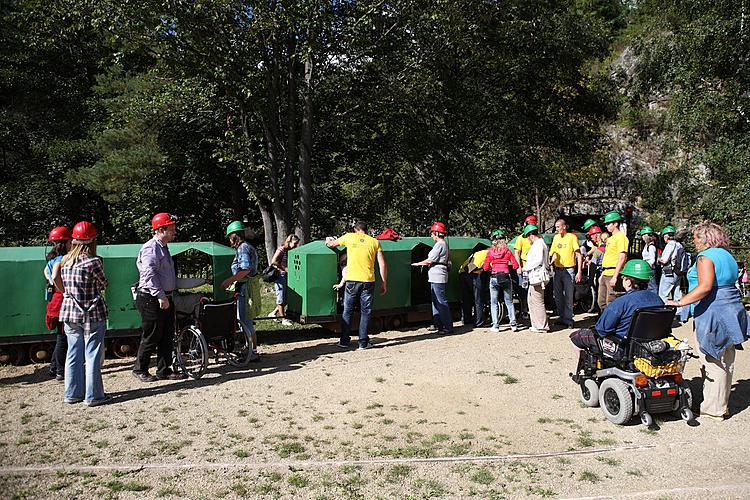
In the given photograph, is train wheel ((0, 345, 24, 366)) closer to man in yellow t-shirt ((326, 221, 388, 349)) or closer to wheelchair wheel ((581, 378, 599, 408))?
man in yellow t-shirt ((326, 221, 388, 349))

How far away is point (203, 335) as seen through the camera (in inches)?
286

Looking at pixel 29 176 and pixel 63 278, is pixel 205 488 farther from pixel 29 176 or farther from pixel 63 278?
pixel 29 176

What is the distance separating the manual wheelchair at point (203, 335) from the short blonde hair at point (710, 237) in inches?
189

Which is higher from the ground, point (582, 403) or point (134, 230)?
point (134, 230)

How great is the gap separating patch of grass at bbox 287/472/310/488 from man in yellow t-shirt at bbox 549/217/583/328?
6.48 metres

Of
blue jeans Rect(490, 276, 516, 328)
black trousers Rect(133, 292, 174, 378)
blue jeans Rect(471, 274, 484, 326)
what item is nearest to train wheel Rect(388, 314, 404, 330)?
blue jeans Rect(471, 274, 484, 326)

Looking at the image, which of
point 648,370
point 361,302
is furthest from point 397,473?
point 361,302

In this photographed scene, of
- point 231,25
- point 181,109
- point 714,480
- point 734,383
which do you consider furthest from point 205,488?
point 181,109

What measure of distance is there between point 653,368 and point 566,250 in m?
4.55

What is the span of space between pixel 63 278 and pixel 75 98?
20371 mm

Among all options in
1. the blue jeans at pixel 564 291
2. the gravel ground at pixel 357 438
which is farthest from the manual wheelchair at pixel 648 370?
the blue jeans at pixel 564 291

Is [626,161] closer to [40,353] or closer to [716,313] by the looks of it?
[716,313]

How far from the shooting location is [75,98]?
2400 cm

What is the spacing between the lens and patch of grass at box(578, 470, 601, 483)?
14.6ft
